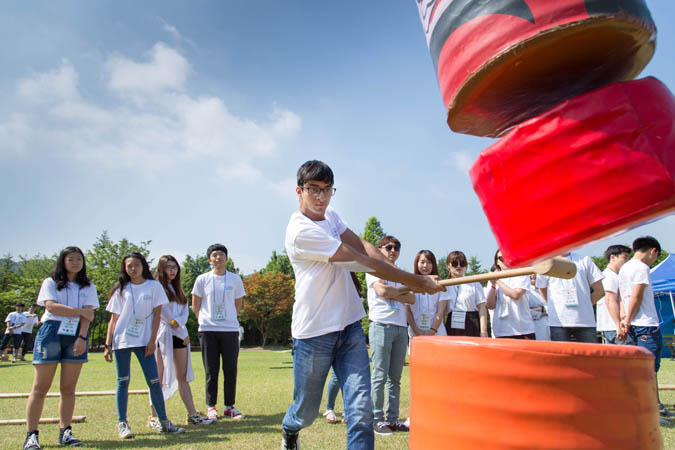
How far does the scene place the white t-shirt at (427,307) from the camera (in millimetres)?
6180

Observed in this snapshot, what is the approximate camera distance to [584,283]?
5.55m

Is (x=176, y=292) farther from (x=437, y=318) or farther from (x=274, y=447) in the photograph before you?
(x=437, y=318)

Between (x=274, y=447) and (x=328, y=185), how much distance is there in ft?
8.64

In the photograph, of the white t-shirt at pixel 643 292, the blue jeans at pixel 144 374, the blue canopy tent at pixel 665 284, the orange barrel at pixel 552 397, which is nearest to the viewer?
the orange barrel at pixel 552 397

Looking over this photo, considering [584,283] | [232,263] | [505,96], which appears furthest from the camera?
[232,263]

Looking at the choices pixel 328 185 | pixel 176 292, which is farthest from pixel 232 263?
pixel 328 185

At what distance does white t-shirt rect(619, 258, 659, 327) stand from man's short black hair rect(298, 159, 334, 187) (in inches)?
174

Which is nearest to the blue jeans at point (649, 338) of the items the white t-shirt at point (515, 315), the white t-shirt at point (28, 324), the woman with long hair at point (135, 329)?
the white t-shirt at point (515, 315)

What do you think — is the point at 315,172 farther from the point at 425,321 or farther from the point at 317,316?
the point at 425,321

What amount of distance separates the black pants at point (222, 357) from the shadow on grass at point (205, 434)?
1.27ft

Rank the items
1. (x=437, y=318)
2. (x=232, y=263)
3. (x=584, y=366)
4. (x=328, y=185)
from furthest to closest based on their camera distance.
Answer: (x=232, y=263)
(x=437, y=318)
(x=328, y=185)
(x=584, y=366)

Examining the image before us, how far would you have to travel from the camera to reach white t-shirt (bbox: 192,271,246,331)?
6152 mm

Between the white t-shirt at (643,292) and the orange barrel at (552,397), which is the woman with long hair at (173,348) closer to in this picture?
the orange barrel at (552,397)

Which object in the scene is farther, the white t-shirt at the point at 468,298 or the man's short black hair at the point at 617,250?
the man's short black hair at the point at 617,250
